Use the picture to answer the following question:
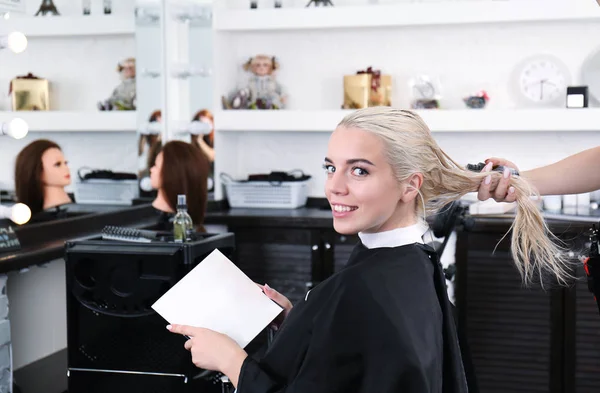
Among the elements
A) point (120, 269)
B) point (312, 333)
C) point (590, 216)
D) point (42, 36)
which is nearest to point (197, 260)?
point (120, 269)

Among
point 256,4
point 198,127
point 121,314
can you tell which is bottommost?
point 121,314

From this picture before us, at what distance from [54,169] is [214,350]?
66.5 inches

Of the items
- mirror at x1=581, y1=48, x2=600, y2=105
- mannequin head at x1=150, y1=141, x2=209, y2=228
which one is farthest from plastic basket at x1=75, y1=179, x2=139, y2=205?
mirror at x1=581, y1=48, x2=600, y2=105

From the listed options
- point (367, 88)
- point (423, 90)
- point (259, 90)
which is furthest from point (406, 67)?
point (259, 90)

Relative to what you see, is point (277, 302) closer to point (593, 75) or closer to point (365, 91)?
point (365, 91)

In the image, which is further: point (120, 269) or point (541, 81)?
point (541, 81)

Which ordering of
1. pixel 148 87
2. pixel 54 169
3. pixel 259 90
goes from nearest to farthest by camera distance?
pixel 54 169 → pixel 148 87 → pixel 259 90

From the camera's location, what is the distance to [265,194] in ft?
15.1

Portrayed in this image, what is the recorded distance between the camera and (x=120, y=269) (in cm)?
237

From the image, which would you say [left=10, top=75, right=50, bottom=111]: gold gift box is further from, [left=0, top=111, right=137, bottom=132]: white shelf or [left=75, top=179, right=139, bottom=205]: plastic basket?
[left=75, top=179, right=139, bottom=205]: plastic basket

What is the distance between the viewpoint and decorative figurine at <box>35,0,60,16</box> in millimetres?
2898

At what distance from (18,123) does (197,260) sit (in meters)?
0.67

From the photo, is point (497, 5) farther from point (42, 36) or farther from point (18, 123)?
point (18, 123)

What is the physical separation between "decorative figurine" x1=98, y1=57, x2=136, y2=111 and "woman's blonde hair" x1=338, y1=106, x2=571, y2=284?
2105 mm
